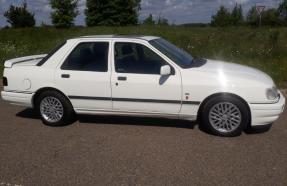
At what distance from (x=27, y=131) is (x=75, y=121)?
922mm

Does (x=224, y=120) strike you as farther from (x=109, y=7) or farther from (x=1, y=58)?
(x=109, y=7)

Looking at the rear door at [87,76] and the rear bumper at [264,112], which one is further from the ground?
the rear door at [87,76]

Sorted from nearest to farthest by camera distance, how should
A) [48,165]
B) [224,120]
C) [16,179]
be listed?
[16,179] → [48,165] → [224,120]

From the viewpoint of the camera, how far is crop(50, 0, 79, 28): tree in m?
35.1

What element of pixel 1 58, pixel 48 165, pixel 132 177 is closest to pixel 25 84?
pixel 48 165

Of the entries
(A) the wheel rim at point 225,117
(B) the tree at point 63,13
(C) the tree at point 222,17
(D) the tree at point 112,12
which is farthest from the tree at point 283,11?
(A) the wheel rim at point 225,117

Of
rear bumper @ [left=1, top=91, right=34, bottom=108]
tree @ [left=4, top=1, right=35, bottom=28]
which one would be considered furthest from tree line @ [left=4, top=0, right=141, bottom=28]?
rear bumper @ [left=1, top=91, right=34, bottom=108]

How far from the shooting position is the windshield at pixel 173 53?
6224 mm

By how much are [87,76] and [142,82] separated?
97 cm

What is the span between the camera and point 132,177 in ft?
15.0

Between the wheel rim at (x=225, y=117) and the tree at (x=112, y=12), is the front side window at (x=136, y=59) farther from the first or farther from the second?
the tree at (x=112, y=12)

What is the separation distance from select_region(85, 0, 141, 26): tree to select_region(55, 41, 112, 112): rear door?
3533 cm

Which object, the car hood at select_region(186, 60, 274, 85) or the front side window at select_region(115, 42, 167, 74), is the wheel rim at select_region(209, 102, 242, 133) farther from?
the front side window at select_region(115, 42, 167, 74)

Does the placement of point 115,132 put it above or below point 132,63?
below
